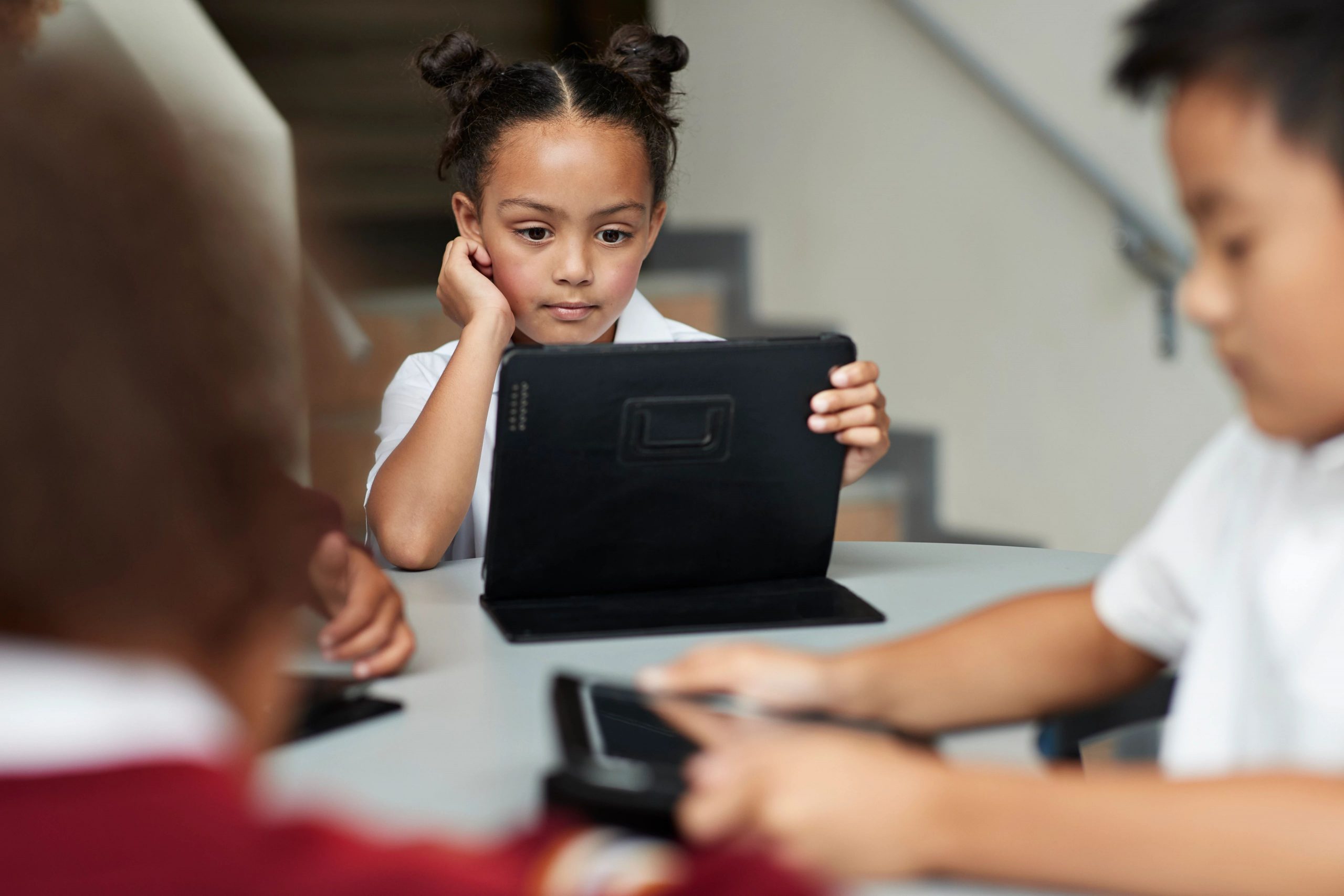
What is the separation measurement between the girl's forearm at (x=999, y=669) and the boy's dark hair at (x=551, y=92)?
2.81 ft

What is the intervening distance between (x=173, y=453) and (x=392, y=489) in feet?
3.11

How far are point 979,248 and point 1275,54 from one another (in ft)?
6.25

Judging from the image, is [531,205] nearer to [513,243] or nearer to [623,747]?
[513,243]

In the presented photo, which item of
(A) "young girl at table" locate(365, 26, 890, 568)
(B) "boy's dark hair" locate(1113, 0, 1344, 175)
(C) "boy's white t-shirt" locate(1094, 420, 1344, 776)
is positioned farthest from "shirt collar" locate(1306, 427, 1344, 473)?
(A) "young girl at table" locate(365, 26, 890, 568)

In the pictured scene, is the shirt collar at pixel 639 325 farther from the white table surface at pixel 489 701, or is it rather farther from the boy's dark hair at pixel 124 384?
the boy's dark hair at pixel 124 384

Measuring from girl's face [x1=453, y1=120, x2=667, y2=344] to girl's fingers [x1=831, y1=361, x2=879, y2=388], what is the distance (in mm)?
450

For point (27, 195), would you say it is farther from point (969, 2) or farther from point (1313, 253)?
point (969, 2)

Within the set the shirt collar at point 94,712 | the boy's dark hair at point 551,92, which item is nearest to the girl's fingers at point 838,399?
the boy's dark hair at point 551,92

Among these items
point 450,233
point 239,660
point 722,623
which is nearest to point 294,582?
point 239,660

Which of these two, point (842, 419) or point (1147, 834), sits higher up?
point (842, 419)

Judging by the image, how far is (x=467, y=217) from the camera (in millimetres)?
1484

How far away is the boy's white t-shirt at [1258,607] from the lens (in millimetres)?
581

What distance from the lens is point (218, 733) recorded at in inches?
12.2

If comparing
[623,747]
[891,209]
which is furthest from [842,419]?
[891,209]
